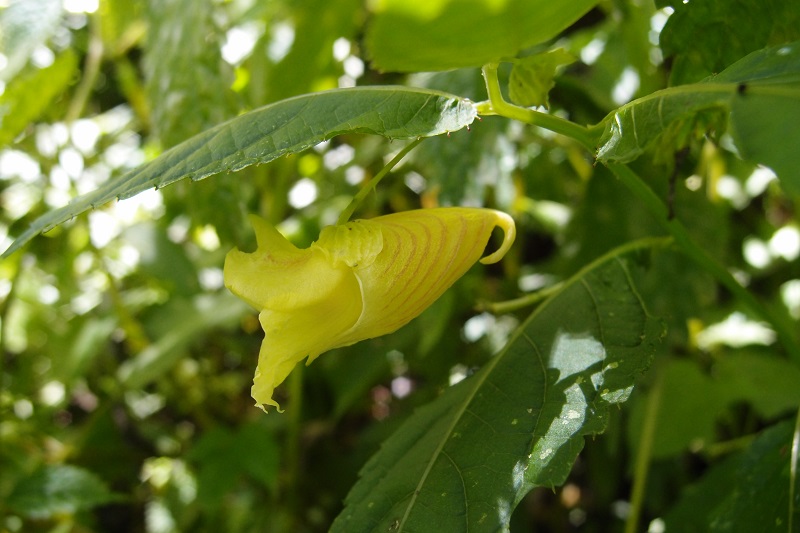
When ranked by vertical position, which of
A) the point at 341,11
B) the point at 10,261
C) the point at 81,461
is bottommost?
the point at 81,461

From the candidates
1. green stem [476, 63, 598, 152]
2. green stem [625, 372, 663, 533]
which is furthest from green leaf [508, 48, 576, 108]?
green stem [625, 372, 663, 533]

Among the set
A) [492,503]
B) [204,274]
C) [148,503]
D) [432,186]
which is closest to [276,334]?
[492,503]

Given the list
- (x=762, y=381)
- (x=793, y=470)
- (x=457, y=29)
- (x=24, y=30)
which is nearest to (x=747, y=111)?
(x=457, y=29)

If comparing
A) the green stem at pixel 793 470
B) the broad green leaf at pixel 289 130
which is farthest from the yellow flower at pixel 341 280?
the green stem at pixel 793 470

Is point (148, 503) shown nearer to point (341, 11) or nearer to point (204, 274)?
point (204, 274)

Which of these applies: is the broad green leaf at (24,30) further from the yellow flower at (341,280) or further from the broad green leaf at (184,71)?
the yellow flower at (341,280)
